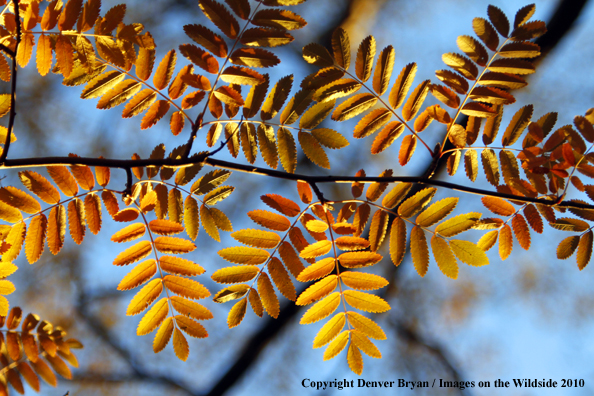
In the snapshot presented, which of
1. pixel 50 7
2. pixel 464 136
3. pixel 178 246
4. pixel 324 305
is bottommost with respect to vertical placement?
pixel 324 305

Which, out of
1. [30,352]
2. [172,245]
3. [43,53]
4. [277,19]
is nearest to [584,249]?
[277,19]

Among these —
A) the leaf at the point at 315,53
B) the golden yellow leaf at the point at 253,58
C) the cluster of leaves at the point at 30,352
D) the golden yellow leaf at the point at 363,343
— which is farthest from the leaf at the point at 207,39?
the cluster of leaves at the point at 30,352

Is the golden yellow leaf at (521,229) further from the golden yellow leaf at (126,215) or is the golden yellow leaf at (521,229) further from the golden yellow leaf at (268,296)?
the golden yellow leaf at (126,215)

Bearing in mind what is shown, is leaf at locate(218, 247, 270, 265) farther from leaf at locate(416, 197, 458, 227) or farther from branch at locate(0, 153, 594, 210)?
leaf at locate(416, 197, 458, 227)

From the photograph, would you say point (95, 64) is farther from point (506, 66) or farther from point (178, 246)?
→ point (506, 66)

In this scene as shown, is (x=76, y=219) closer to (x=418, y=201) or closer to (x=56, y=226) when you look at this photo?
(x=56, y=226)

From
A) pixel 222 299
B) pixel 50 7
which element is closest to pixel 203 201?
pixel 222 299

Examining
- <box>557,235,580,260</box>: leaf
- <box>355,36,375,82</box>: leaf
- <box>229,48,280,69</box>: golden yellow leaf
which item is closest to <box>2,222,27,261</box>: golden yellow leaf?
<box>229,48,280,69</box>: golden yellow leaf
